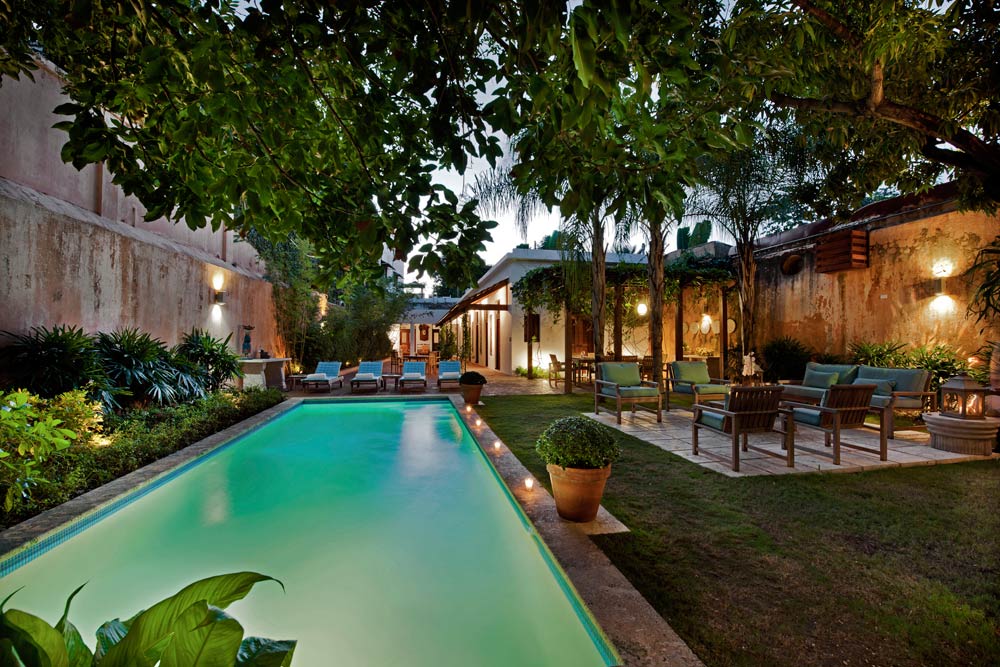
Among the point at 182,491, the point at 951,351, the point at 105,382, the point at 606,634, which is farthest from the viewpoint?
the point at 951,351

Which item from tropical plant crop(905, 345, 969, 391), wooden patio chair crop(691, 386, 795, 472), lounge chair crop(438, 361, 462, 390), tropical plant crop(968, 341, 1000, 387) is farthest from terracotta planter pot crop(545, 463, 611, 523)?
lounge chair crop(438, 361, 462, 390)

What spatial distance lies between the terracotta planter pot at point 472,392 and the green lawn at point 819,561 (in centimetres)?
427

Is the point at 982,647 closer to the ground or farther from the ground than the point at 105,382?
closer to the ground

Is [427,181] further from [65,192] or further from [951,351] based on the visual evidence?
[951,351]

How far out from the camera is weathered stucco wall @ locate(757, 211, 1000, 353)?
24.5 ft

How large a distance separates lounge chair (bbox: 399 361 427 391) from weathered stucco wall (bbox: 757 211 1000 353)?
8881 millimetres

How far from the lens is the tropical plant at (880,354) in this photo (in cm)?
820

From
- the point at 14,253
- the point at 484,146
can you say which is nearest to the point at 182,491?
the point at 14,253

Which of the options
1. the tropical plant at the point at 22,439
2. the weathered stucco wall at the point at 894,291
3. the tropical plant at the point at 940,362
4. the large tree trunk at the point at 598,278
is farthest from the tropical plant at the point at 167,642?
the weathered stucco wall at the point at 894,291

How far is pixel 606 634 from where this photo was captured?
1.97 m

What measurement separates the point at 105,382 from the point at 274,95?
18.7 ft

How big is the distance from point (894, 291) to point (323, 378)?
12.2m

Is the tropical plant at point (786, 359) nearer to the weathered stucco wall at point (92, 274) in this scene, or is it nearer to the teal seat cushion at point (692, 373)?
the teal seat cushion at point (692, 373)

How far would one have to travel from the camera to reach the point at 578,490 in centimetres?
319
